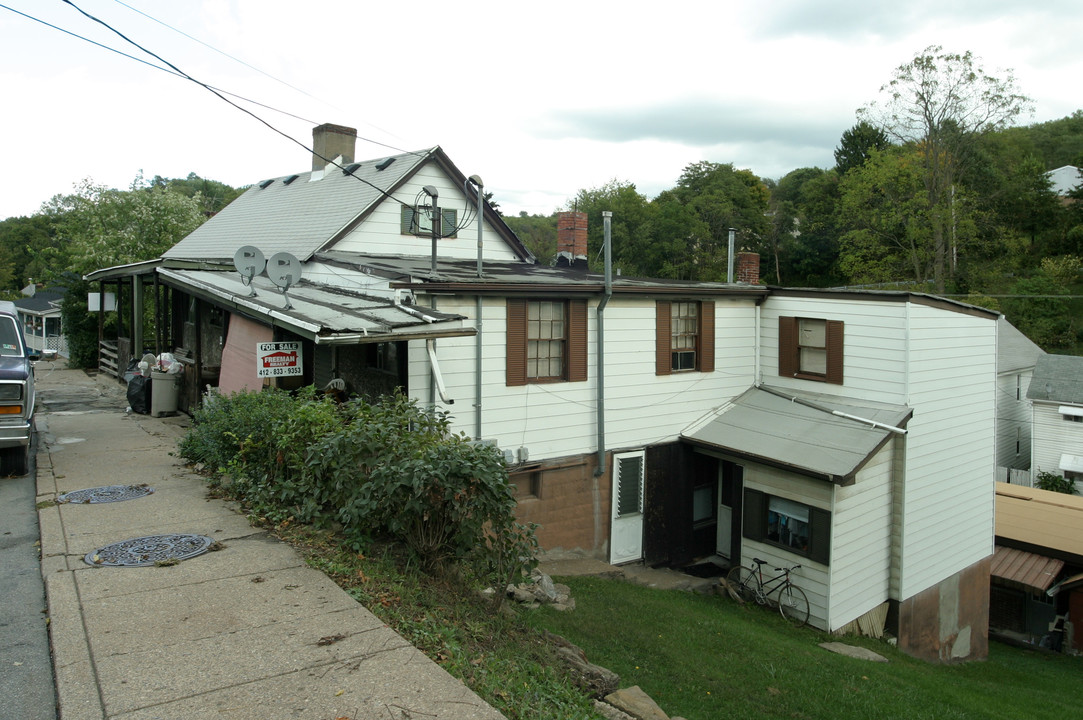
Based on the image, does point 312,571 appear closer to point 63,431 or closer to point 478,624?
point 478,624

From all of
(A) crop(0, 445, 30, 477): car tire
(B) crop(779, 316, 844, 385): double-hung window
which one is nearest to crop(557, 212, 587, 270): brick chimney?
(B) crop(779, 316, 844, 385): double-hung window

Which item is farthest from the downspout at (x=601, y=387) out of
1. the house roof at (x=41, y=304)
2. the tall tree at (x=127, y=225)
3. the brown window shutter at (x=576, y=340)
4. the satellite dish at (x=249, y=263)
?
the house roof at (x=41, y=304)

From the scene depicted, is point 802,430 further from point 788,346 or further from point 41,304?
point 41,304

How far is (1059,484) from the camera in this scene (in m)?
30.7

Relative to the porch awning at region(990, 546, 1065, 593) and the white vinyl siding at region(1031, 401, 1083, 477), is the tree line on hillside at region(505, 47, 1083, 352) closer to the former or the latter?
the white vinyl siding at region(1031, 401, 1083, 477)

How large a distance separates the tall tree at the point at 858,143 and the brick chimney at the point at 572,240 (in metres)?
47.7

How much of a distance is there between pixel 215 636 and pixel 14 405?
6.35 metres

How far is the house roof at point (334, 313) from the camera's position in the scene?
32.6 ft

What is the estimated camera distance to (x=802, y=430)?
578 inches

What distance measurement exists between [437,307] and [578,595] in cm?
507

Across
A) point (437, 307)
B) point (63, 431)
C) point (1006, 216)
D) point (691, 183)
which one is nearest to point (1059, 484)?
point (1006, 216)

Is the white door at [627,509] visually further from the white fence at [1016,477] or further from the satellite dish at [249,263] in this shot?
the white fence at [1016,477]

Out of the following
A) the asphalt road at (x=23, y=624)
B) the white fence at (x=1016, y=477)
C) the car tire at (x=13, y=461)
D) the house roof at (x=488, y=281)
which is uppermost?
the house roof at (x=488, y=281)

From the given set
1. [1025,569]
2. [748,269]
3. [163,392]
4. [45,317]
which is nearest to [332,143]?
[163,392]
